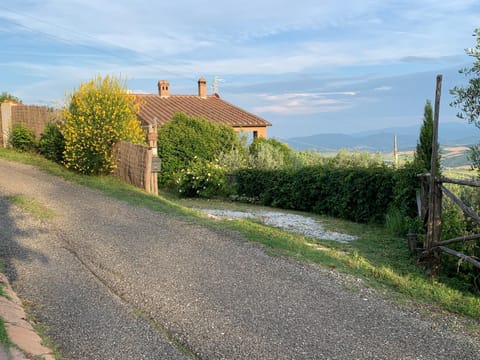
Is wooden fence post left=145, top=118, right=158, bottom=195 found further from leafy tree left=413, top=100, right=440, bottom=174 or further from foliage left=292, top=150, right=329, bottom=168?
foliage left=292, top=150, right=329, bottom=168

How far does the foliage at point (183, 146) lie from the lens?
23234 millimetres

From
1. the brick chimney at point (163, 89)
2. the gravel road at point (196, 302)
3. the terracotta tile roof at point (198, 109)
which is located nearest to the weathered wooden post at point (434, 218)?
the gravel road at point (196, 302)

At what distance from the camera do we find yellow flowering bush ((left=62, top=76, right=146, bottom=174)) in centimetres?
1605

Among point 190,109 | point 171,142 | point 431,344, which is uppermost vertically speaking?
point 190,109

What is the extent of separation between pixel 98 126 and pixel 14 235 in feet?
27.6

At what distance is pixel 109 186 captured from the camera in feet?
47.4

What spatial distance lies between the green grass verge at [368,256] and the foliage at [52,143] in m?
6.49

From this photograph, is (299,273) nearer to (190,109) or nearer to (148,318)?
(148,318)

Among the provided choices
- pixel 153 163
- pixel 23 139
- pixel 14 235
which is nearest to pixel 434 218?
pixel 14 235

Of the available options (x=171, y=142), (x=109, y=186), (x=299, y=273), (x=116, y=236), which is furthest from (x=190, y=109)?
(x=299, y=273)

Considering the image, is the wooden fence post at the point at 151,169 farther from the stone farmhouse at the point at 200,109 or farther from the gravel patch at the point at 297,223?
the stone farmhouse at the point at 200,109

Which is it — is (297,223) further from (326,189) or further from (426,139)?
(426,139)

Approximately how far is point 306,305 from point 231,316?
875 mm

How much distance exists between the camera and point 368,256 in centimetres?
849
